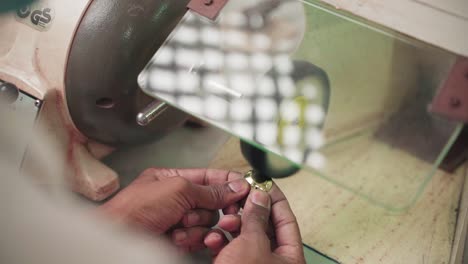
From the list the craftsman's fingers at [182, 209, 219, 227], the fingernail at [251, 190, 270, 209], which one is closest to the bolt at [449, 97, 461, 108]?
the fingernail at [251, 190, 270, 209]

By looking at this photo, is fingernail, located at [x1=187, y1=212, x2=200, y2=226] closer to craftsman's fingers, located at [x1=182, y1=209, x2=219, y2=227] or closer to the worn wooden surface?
craftsman's fingers, located at [x1=182, y1=209, x2=219, y2=227]

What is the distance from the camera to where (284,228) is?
92cm

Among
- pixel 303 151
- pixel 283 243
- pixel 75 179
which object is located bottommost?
pixel 75 179

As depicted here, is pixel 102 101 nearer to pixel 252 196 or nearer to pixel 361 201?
pixel 252 196

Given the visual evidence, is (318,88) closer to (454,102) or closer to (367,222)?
(454,102)

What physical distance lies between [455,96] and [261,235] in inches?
14.2

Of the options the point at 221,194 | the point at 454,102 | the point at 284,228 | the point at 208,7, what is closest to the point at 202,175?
the point at 221,194

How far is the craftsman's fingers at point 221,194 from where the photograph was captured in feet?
3.03

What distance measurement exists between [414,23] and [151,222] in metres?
0.60

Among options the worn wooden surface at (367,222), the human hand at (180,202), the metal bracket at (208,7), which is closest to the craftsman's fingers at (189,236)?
the human hand at (180,202)

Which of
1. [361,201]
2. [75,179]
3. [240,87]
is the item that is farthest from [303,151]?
[75,179]

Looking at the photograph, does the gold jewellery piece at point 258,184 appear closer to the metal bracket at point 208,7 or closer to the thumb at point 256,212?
the thumb at point 256,212

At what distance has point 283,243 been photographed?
0.90 metres

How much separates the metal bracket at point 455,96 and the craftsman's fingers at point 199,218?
0.44m
